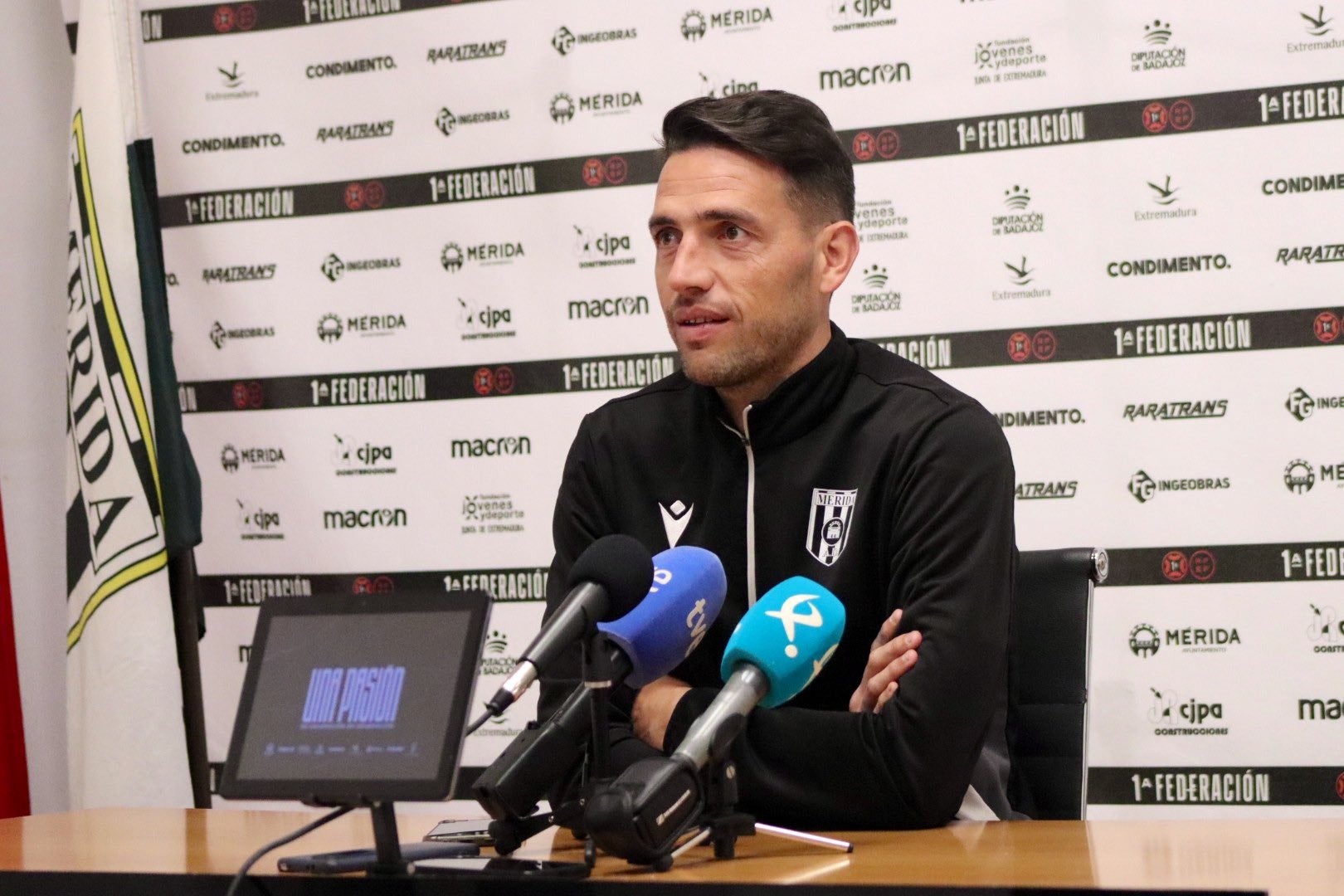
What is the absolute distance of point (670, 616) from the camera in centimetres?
143

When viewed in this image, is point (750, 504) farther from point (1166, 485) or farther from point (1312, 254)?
point (1312, 254)

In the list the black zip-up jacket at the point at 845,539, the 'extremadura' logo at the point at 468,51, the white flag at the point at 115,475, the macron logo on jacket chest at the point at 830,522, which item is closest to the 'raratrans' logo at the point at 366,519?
the white flag at the point at 115,475

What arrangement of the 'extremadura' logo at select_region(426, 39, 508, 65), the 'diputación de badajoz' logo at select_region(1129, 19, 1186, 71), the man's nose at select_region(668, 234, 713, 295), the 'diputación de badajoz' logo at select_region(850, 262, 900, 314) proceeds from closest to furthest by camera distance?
the man's nose at select_region(668, 234, 713, 295)
the 'diputación de badajoz' logo at select_region(1129, 19, 1186, 71)
the 'diputación de badajoz' logo at select_region(850, 262, 900, 314)
the 'extremadura' logo at select_region(426, 39, 508, 65)

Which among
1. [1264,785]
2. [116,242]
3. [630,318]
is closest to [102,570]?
[116,242]

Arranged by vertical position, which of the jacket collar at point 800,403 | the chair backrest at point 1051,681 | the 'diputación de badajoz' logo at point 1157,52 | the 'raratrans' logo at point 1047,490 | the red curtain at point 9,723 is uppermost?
the 'diputación de badajoz' logo at point 1157,52

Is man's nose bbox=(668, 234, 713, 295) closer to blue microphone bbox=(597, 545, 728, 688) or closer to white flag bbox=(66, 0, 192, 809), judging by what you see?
blue microphone bbox=(597, 545, 728, 688)

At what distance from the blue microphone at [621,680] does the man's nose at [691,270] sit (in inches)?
31.1

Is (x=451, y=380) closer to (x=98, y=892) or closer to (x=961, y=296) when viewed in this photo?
(x=961, y=296)

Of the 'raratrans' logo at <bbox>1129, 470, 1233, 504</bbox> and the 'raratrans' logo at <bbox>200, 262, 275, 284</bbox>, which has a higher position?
the 'raratrans' logo at <bbox>200, 262, 275, 284</bbox>

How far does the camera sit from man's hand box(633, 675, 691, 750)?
75.7 inches

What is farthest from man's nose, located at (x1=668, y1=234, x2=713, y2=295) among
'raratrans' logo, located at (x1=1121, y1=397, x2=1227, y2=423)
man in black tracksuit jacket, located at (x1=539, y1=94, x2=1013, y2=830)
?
'raratrans' logo, located at (x1=1121, y1=397, x2=1227, y2=423)

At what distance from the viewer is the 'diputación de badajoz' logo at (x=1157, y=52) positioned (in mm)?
3371

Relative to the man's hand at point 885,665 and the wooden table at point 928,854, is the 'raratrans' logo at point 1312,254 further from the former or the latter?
the wooden table at point 928,854

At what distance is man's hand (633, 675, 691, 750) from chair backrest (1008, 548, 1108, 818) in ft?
1.82
